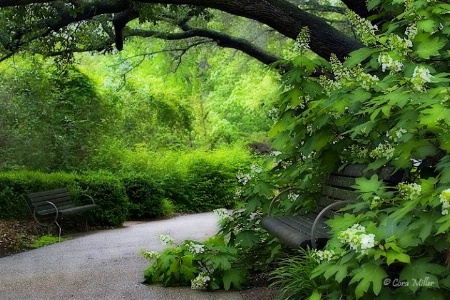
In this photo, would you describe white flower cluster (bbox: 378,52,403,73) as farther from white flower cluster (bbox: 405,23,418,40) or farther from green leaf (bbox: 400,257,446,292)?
green leaf (bbox: 400,257,446,292)

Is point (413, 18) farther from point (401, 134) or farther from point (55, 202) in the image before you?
point (55, 202)

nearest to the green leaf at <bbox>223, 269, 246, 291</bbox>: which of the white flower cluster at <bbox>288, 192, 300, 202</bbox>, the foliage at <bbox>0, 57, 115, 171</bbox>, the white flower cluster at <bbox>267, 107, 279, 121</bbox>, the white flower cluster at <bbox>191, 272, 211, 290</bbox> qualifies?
the white flower cluster at <bbox>191, 272, 211, 290</bbox>

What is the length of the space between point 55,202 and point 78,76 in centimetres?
577

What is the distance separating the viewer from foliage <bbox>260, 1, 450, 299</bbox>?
290 centimetres

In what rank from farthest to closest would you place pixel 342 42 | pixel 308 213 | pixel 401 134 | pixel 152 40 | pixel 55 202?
pixel 152 40, pixel 55 202, pixel 342 42, pixel 308 213, pixel 401 134

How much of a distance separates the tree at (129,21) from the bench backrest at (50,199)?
2.75 metres

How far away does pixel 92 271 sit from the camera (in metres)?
7.02

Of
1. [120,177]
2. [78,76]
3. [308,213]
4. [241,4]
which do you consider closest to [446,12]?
[308,213]

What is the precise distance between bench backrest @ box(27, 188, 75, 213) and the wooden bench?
21.2ft

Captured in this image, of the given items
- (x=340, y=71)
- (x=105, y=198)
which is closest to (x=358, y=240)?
(x=340, y=71)

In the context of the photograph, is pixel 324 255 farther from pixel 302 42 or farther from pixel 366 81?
pixel 302 42

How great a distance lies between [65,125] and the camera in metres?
15.4

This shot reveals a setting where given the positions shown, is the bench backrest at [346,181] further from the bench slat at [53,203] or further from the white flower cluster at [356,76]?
the bench slat at [53,203]

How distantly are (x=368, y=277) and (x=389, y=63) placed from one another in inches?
49.3
